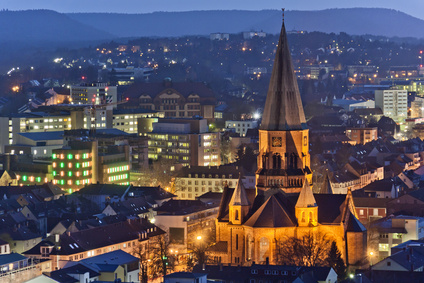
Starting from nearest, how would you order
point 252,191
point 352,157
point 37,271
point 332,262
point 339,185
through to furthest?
point 37,271, point 332,262, point 252,191, point 339,185, point 352,157

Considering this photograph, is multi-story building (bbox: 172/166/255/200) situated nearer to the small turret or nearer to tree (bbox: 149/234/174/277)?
tree (bbox: 149/234/174/277)

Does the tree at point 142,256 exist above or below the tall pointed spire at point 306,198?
below

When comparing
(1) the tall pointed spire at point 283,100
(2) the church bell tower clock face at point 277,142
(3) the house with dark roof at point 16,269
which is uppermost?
(1) the tall pointed spire at point 283,100

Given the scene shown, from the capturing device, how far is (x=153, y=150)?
585 feet

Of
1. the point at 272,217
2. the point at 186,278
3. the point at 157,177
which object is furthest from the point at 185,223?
the point at 157,177

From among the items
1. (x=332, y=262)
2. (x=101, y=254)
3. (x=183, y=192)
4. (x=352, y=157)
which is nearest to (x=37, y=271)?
(x=101, y=254)

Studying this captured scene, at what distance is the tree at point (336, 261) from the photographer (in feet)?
308

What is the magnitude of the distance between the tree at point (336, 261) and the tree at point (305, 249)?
0.62 m

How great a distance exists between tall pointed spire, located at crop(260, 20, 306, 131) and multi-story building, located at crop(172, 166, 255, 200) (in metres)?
43.7

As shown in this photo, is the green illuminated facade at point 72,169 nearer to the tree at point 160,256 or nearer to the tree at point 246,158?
the tree at point 246,158

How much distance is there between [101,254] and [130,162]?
61193 mm

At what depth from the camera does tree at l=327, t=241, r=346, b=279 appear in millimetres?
93938

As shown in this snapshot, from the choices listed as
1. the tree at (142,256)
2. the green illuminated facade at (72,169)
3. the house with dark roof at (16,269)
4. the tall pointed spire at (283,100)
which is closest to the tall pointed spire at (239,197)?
the tall pointed spire at (283,100)

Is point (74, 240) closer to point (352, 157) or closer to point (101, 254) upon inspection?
point (101, 254)
